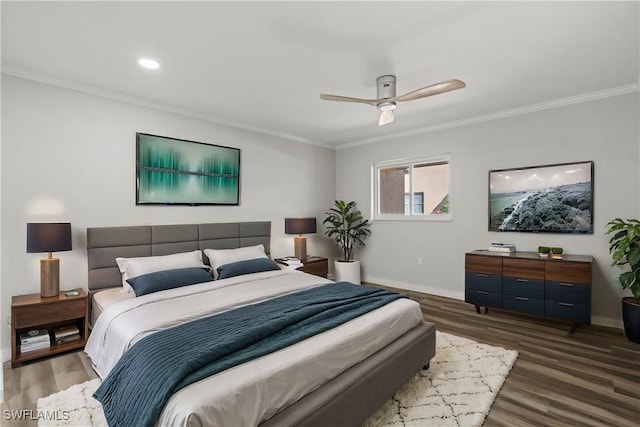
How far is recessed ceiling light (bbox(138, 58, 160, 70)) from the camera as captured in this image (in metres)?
2.69

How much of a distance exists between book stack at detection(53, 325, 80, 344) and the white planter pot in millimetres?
3670

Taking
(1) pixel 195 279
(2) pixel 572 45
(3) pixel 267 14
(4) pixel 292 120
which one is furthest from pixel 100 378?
(2) pixel 572 45

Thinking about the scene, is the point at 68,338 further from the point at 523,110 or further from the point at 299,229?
the point at 523,110

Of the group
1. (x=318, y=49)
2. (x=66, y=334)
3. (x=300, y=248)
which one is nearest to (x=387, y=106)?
(x=318, y=49)

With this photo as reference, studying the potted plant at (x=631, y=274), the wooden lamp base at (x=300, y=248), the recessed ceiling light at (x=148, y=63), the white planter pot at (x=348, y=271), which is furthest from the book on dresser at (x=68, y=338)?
the potted plant at (x=631, y=274)

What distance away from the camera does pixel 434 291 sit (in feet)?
16.1

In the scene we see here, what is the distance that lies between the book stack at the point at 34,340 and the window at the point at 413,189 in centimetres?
470

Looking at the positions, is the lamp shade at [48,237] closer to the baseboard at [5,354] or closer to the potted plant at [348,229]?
the baseboard at [5,354]

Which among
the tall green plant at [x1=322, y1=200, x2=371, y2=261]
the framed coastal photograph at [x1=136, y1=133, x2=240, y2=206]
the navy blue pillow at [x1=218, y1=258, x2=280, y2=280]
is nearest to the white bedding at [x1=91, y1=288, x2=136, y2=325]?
the navy blue pillow at [x1=218, y1=258, x2=280, y2=280]

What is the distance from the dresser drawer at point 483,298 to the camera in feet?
12.5

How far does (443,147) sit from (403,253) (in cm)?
184

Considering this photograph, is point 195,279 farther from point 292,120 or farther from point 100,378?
point 292,120

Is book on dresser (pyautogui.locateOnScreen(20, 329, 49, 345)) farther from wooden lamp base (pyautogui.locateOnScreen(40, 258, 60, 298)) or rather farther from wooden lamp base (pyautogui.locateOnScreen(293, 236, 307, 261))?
wooden lamp base (pyautogui.locateOnScreen(293, 236, 307, 261))

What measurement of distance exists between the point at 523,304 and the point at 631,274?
102 centimetres
